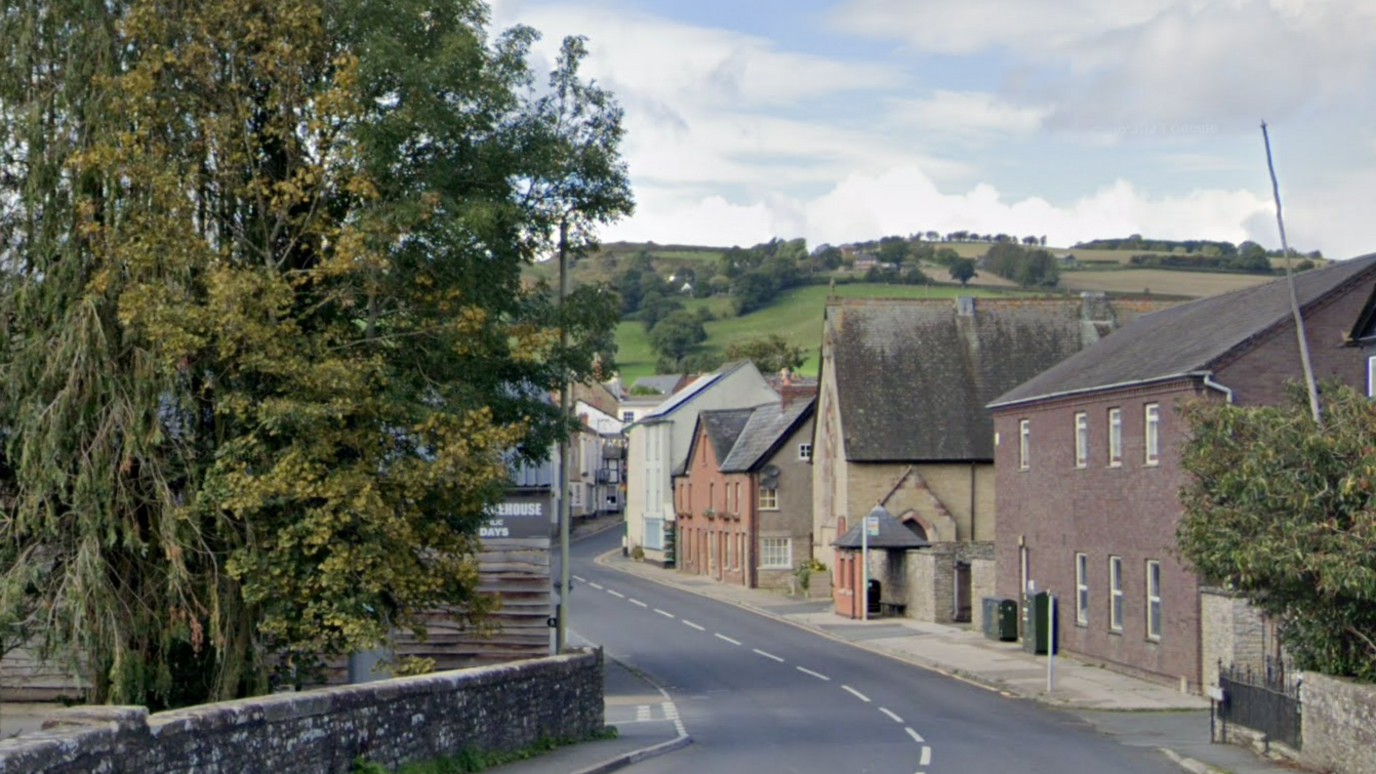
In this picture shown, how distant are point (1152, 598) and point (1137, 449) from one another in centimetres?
319

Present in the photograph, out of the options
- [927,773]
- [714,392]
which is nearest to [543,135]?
[927,773]

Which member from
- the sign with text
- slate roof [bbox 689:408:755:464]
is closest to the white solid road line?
the sign with text

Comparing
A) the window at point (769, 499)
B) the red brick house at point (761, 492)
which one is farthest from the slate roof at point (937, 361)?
the window at point (769, 499)

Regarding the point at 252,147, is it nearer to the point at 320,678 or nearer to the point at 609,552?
the point at 320,678

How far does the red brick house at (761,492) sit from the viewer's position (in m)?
62.4

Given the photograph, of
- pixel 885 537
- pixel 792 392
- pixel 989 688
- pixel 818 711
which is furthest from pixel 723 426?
pixel 818 711

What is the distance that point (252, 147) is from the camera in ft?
64.5

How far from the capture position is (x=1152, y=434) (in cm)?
3191

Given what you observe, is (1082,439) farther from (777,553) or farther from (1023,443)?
(777,553)

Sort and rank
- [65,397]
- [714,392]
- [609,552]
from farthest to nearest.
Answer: [609,552] < [714,392] < [65,397]

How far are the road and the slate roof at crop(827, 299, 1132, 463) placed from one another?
27.8ft

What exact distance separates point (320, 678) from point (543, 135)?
350 inches

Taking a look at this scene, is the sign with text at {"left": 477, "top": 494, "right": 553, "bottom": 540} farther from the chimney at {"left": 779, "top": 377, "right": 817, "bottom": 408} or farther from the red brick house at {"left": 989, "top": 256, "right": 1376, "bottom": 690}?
the chimney at {"left": 779, "top": 377, "right": 817, "bottom": 408}

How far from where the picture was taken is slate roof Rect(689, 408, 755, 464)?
6800cm
